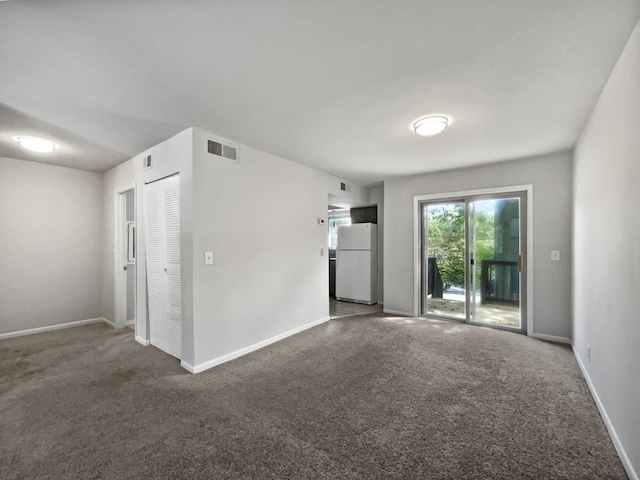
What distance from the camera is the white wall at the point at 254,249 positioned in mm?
2930

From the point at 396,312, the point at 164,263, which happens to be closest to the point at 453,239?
the point at 396,312

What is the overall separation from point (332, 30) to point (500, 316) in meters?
4.50

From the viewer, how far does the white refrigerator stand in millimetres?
5961

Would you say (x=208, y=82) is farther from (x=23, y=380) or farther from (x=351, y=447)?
(x=23, y=380)

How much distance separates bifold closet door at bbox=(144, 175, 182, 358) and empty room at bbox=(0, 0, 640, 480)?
0.12 ft

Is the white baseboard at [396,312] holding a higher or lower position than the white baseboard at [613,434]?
lower

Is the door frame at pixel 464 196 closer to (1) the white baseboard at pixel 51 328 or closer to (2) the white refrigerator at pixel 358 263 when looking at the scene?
(2) the white refrigerator at pixel 358 263

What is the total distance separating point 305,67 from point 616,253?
2.42m

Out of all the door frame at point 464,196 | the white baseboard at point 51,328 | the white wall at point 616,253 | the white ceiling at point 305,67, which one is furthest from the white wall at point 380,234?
the white baseboard at point 51,328

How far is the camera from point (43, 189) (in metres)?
4.23

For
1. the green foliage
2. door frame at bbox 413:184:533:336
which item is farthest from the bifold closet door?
the green foliage

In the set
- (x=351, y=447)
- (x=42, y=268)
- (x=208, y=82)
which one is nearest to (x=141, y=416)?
(x=351, y=447)

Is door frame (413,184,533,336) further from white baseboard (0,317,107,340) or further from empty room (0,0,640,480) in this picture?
white baseboard (0,317,107,340)

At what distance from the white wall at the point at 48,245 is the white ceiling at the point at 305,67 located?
120cm
